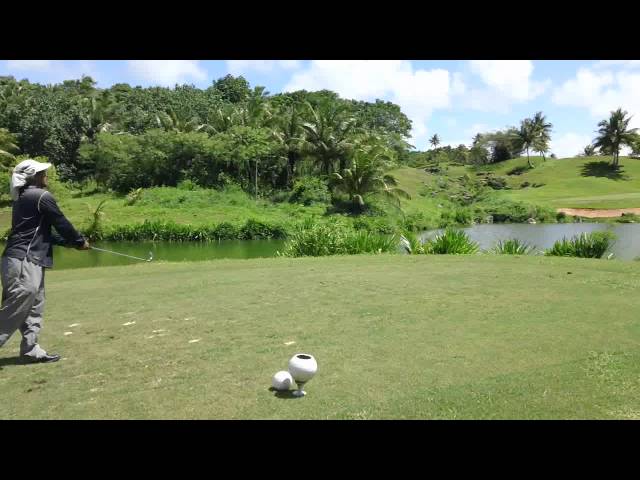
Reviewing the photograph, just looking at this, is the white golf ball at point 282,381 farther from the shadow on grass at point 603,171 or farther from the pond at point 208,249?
the shadow on grass at point 603,171

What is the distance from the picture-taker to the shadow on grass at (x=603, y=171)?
76.0 m

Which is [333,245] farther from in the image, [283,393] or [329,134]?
[329,134]

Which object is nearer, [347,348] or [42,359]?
[42,359]

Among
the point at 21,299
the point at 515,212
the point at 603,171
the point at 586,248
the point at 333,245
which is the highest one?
the point at 603,171

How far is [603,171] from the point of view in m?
78.3

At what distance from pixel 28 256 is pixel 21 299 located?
52cm

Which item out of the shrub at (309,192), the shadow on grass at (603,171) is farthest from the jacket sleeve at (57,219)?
the shadow on grass at (603,171)

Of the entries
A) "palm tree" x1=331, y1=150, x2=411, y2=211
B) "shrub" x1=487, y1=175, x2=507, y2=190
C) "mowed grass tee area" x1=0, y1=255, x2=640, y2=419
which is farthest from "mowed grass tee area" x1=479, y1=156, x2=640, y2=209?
"mowed grass tee area" x1=0, y1=255, x2=640, y2=419

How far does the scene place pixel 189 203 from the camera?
151 feet

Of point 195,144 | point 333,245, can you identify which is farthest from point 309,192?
point 333,245

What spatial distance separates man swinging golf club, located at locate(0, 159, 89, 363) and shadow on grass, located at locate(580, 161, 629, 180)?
267 ft

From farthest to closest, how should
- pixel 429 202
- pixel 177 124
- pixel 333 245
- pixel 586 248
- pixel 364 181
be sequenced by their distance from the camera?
pixel 429 202 → pixel 177 124 → pixel 364 181 → pixel 333 245 → pixel 586 248

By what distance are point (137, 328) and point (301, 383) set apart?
3.95 m
